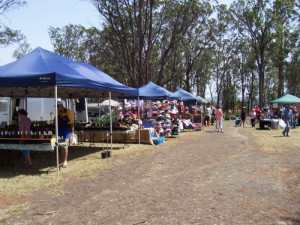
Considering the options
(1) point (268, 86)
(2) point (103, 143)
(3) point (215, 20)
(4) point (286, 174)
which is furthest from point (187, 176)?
(1) point (268, 86)

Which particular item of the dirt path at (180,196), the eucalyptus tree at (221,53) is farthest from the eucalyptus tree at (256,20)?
the dirt path at (180,196)

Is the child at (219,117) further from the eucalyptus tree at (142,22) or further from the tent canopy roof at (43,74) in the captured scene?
the tent canopy roof at (43,74)

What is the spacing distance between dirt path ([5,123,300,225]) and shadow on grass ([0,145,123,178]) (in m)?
1.61

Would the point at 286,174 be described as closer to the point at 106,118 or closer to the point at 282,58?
the point at 106,118

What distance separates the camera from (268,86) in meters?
74.4

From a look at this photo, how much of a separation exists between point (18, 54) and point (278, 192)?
134 feet

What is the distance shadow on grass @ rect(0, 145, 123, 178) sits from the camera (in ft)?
24.3

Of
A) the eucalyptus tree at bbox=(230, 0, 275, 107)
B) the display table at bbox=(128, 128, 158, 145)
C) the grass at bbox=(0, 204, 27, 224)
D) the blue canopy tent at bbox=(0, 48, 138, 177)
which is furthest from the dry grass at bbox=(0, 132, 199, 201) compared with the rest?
the eucalyptus tree at bbox=(230, 0, 275, 107)

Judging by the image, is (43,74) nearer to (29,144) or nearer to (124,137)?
(29,144)

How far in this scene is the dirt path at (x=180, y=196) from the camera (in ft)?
14.3

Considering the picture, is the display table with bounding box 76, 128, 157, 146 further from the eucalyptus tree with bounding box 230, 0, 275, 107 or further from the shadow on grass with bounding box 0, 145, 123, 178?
the eucalyptus tree with bounding box 230, 0, 275, 107

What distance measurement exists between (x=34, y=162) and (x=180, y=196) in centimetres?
505

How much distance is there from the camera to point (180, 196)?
17.5 feet

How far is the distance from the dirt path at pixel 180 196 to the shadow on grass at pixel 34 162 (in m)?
1.61
